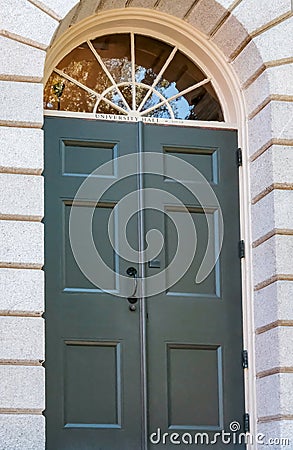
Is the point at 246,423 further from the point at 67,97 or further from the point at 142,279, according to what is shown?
the point at 67,97

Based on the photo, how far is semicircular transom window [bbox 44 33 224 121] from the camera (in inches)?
331

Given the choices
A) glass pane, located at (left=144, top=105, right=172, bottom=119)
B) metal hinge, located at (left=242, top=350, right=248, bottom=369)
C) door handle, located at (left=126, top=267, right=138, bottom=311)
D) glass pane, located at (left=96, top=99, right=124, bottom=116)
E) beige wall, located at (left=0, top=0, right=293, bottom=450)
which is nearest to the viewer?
beige wall, located at (left=0, top=0, right=293, bottom=450)

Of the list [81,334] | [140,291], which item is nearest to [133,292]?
[140,291]

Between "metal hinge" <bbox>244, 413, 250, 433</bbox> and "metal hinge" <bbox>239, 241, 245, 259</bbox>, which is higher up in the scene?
"metal hinge" <bbox>239, 241, 245, 259</bbox>

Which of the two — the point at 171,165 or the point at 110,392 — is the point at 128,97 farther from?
the point at 110,392

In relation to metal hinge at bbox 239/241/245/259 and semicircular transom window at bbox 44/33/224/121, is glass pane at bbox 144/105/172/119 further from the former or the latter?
metal hinge at bbox 239/241/245/259

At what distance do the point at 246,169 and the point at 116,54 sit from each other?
141 centimetres

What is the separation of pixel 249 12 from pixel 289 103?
31.2 inches

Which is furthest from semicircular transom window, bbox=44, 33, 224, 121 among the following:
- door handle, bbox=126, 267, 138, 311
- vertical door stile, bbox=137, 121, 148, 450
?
door handle, bbox=126, 267, 138, 311

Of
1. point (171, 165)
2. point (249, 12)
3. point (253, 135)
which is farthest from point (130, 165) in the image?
point (249, 12)

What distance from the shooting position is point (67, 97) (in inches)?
329

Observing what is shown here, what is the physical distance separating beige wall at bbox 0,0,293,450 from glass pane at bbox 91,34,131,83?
30 cm

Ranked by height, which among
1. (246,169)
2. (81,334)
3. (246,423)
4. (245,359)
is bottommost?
(246,423)

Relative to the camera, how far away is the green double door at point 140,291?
789cm
